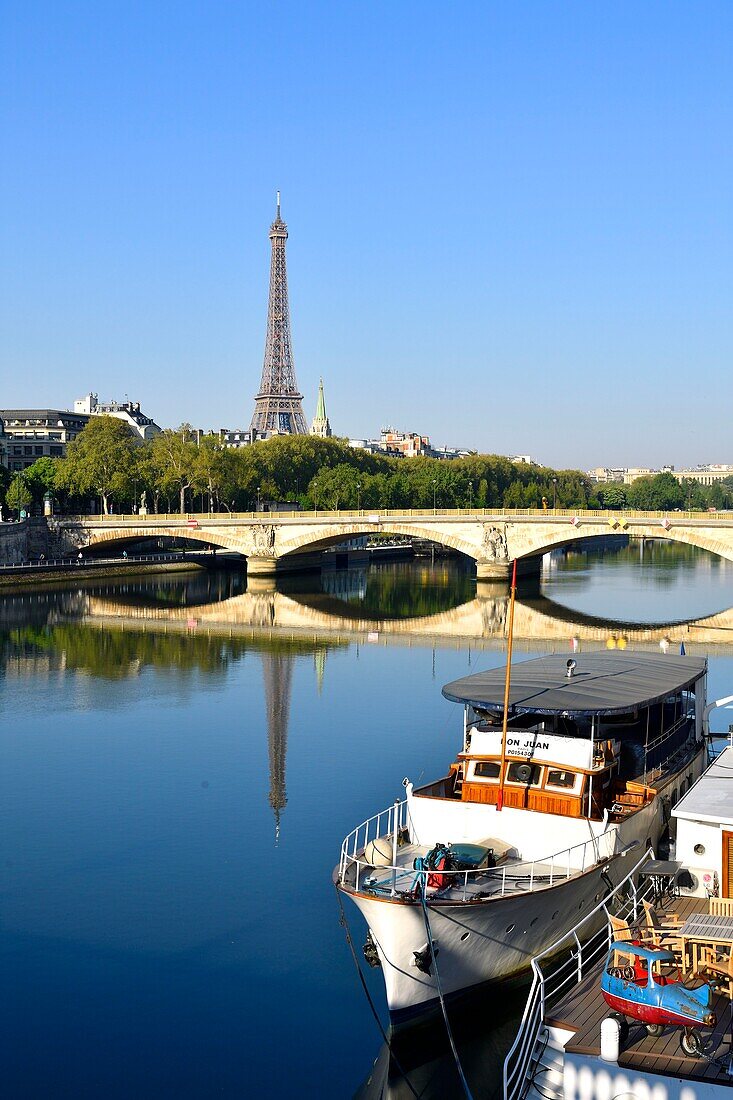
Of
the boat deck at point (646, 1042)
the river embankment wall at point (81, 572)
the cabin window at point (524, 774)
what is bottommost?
the river embankment wall at point (81, 572)

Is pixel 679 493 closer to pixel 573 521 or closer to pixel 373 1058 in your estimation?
pixel 573 521

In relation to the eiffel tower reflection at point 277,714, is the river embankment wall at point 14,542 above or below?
above

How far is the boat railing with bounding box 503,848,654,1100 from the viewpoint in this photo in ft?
34.6

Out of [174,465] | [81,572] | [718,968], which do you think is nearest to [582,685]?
[718,968]

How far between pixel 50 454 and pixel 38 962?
105 meters

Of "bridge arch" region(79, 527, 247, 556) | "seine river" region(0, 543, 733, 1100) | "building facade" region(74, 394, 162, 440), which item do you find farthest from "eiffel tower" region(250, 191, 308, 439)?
"seine river" region(0, 543, 733, 1100)

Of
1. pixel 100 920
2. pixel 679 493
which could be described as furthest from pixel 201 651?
pixel 679 493

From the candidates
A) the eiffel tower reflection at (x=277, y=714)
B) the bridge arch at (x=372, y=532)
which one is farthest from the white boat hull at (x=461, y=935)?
the bridge arch at (x=372, y=532)

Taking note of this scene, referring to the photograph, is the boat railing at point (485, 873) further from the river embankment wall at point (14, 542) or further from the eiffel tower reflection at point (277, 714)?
the river embankment wall at point (14, 542)

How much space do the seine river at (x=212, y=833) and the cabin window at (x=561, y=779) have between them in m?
2.84

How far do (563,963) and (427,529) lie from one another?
174 ft

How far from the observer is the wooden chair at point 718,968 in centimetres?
1037

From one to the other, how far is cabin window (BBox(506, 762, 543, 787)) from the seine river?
9.25 ft

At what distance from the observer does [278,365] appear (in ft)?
447
